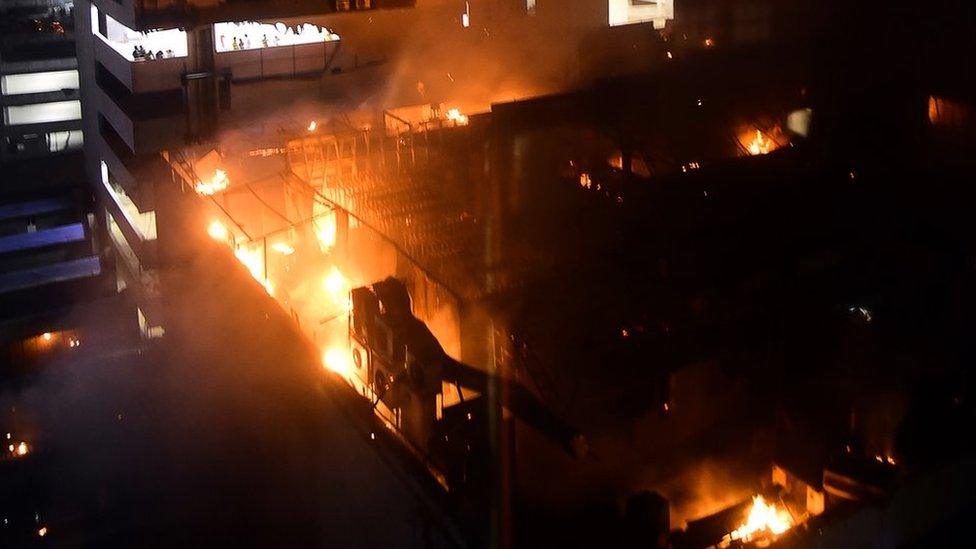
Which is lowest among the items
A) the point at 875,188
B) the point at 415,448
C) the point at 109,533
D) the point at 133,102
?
the point at 109,533

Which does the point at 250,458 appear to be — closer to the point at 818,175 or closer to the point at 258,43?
the point at 818,175

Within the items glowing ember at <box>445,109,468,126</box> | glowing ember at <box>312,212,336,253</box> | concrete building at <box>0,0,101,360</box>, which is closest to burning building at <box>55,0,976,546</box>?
glowing ember at <box>312,212,336,253</box>

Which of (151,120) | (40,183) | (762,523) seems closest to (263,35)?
(151,120)

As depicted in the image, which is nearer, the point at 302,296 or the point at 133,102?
the point at 302,296

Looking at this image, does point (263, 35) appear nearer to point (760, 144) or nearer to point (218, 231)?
point (218, 231)

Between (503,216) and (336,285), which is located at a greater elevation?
(503,216)

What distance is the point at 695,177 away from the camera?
11.4m

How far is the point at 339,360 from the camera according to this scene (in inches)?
425

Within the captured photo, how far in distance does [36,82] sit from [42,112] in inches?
35.3

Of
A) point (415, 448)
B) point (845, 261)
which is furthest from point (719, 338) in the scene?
point (415, 448)

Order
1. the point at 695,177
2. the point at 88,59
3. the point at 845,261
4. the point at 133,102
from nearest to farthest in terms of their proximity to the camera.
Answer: the point at 845,261 → the point at 695,177 → the point at 133,102 → the point at 88,59

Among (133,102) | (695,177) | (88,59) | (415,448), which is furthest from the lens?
(88,59)

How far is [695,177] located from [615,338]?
3539 millimetres

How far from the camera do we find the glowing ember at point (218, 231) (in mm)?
14211
